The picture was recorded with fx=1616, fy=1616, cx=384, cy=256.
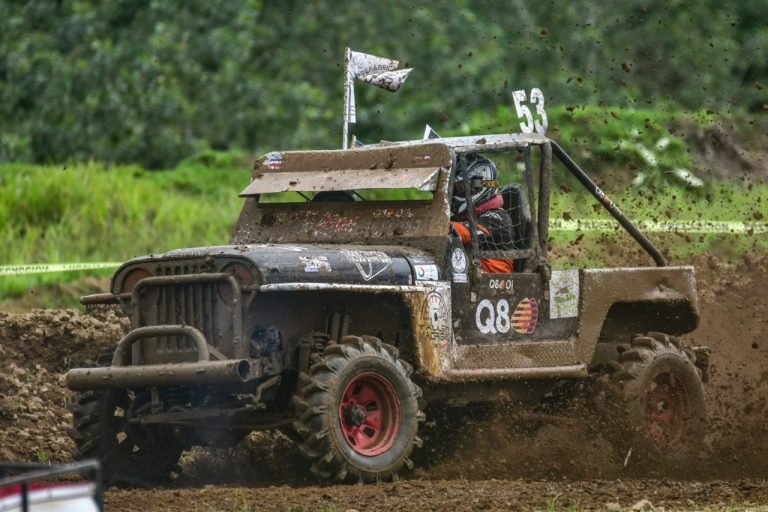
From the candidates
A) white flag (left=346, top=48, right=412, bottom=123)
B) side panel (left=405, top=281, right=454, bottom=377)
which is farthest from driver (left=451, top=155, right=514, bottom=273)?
white flag (left=346, top=48, right=412, bottom=123)

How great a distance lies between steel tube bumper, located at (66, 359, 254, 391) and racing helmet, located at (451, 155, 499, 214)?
2.20 metres

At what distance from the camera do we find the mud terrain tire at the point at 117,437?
948 centimetres

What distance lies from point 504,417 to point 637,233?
5.78 feet

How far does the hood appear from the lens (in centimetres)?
895

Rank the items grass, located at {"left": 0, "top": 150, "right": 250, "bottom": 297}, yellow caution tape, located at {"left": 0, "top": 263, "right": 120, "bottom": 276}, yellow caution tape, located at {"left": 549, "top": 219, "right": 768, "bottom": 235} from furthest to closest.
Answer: grass, located at {"left": 0, "top": 150, "right": 250, "bottom": 297} < yellow caution tape, located at {"left": 549, "top": 219, "right": 768, "bottom": 235} < yellow caution tape, located at {"left": 0, "top": 263, "right": 120, "bottom": 276}

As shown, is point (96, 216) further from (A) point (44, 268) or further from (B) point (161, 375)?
(B) point (161, 375)

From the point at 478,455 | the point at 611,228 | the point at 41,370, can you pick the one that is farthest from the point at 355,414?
the point at 611,228

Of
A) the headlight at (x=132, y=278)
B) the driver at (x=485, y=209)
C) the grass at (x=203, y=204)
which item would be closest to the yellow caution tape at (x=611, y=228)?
the grass at (x=203, y=204)

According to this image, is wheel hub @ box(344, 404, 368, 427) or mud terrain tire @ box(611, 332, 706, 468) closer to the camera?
wheel hub @ box(344, 404, 368, 427)

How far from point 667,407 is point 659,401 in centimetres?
8

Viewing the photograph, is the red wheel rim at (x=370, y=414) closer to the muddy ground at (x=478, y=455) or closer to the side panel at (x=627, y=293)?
the muddy ground at (x=478, y=455)

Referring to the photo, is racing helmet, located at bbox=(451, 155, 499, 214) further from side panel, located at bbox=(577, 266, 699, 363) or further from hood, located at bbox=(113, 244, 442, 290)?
side panel, located at bbox=(577, 266, 699, 363)

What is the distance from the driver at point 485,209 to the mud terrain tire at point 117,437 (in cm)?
234

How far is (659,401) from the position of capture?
450 inches
